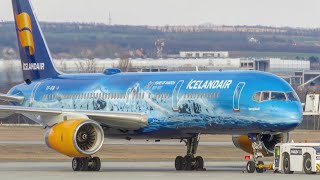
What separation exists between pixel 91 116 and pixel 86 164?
2.15 m

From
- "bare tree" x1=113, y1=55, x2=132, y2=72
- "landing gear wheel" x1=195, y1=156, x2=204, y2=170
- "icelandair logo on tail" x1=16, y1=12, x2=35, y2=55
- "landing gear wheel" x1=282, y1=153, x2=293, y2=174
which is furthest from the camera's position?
"bare tree" x1=113, y1=55, x2=132, y2=72

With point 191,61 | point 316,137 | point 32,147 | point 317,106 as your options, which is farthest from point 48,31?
point 317,106

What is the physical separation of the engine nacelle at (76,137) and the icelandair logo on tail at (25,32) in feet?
→ 35.2

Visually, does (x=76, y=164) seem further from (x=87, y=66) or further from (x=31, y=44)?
(x=87, y=66)

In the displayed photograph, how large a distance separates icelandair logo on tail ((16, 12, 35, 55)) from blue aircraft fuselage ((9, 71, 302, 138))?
273 cm

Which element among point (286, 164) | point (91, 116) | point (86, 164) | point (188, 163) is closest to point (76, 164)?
point (86, 164)

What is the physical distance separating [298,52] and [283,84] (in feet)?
487

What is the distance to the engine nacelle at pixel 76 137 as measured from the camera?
44.5 metres

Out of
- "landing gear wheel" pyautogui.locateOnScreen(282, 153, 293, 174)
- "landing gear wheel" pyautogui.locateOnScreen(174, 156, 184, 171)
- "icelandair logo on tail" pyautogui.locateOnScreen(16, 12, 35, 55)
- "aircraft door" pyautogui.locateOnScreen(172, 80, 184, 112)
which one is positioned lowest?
"landing gear wheel" pyautogui.locateOnScreen(174, 156, 184, 171)

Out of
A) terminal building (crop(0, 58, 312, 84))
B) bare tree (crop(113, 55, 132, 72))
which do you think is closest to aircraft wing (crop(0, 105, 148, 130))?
terminal building (crop(0, 58, 312, 84))

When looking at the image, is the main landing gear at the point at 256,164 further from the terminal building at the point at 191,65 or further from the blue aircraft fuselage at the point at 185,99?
the terminal building at the point at 191,65

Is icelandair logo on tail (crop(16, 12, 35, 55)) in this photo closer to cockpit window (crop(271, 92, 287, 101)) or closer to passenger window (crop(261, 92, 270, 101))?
passenger window (crop(261, 92, 270, 101))

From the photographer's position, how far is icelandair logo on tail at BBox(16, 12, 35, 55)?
55469mm

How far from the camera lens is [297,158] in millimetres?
42406
